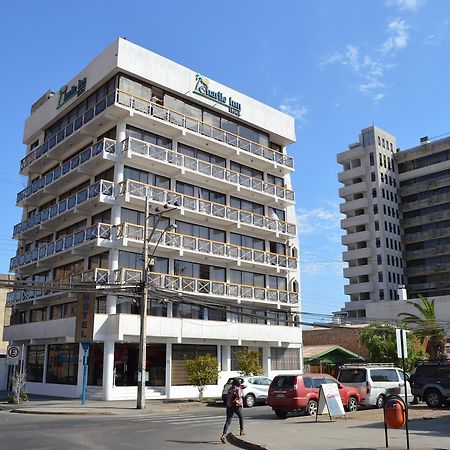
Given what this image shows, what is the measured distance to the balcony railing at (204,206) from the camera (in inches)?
1388

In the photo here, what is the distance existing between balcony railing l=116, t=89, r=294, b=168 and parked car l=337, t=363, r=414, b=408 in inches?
835

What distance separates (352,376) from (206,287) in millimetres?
15121

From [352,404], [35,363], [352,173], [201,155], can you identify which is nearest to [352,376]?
[352,404]

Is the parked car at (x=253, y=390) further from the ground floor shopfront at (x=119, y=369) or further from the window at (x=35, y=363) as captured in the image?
Answer: the window at (x=35, y=363)

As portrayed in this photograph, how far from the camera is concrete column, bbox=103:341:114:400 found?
3192cm

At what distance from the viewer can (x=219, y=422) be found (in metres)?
20.3

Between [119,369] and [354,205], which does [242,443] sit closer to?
[119,369]

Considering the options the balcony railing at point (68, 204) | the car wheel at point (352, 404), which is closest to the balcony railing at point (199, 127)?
the balcony railing at point (68, 204)

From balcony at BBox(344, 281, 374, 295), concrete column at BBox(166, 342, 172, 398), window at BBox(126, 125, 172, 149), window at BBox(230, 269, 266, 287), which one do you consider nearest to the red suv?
concrete column at BBox(166, 342, 172, 398)

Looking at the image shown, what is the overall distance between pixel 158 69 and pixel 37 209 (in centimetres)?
1691

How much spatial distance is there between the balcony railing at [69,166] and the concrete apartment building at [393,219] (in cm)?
5391

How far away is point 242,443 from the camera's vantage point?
14156 mm

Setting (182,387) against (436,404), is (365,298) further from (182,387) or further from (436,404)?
(436,404)

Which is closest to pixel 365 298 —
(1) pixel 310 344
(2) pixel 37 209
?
(1) pixel 310 344
